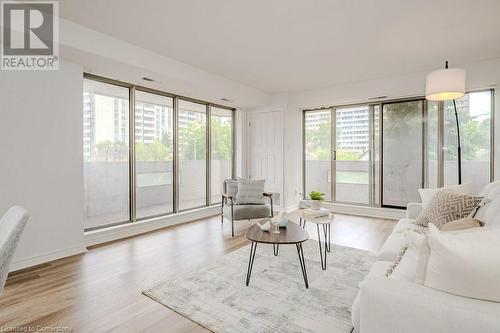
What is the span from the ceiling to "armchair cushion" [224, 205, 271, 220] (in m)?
2.27

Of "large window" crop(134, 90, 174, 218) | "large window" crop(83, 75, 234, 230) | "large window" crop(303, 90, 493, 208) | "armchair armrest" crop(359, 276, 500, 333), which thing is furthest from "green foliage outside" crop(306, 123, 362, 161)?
"armchair armrest" crop(359, 276, 500, 333)

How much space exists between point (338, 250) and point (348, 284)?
38.1 inches

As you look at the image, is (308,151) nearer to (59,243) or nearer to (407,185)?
(407,185)

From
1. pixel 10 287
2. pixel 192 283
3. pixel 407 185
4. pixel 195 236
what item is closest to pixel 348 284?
pixel 192 283

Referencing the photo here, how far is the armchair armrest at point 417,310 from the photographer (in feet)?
3.30

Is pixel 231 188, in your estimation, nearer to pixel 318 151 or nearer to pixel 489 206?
pixel 318 151

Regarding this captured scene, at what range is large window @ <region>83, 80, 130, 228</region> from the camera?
3.82 metres

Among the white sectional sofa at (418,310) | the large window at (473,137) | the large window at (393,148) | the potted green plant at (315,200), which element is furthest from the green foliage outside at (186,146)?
the large window at (473,137)

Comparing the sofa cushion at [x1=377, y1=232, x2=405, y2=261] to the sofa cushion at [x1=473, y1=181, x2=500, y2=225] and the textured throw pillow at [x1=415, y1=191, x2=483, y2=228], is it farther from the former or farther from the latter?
the sofa cushion at [x1=473, y1=181, x2=500, y2=225]

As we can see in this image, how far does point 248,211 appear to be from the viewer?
4.29m

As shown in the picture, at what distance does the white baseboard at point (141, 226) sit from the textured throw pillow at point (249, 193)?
1.11 metres

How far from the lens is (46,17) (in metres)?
2.64

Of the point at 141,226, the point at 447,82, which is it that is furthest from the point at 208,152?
the point at 447,82

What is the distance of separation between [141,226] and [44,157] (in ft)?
5.63
